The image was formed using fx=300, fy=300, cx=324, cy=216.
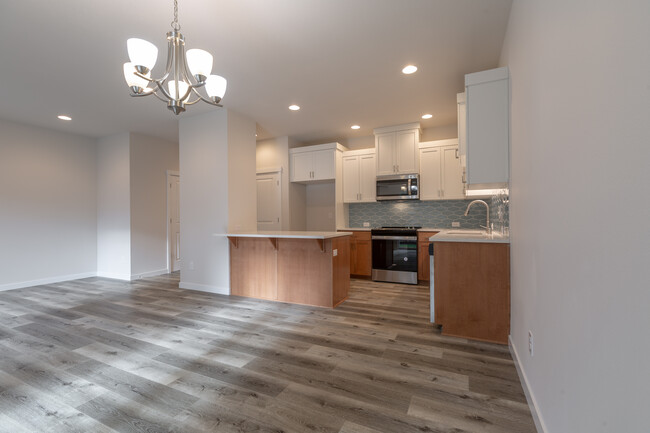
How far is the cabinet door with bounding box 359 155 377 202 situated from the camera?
5570 millimetres

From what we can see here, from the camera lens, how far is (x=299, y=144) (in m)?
6.43

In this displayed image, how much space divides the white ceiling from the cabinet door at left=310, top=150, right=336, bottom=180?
3.77ft

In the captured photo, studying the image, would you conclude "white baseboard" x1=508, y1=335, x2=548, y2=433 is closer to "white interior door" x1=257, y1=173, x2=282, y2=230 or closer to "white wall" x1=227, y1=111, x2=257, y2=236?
"white wall" x1=227, y1=111, x2=257, y2=236

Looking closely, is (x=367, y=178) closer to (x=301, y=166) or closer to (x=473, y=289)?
(x=301, y=166)

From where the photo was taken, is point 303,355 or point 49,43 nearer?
point 303,355

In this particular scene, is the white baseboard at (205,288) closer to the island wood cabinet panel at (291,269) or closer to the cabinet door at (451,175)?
the island wood cabinet panel at (291,269)

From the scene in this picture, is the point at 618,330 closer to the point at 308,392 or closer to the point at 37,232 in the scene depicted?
the point at 308,392

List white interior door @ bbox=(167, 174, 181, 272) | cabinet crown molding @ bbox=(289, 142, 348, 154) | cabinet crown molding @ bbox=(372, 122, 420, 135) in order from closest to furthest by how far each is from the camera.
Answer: cabinet crown molding @ bbox=(372, 122, 420, 135) → cabinet crown molding @ bbox=(289, 142, 348, 154) → white interior door @ bbox=(167, 174, 181, 272)

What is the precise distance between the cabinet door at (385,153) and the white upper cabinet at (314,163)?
80 centimetres

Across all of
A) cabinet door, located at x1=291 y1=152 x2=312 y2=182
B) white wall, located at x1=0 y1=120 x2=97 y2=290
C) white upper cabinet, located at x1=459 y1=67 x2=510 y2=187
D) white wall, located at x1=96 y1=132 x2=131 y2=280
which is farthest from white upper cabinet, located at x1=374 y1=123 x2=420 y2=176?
white wall, located at x1=0 y1=120 x2=97 y2=290

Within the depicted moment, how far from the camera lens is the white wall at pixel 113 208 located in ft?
18.3

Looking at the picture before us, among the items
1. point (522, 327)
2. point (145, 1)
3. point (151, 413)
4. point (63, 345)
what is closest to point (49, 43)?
point (145, 1)

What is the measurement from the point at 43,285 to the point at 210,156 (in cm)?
382

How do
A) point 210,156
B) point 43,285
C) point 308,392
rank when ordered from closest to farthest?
1. point 308,392
2. point 210,156
3. point 43,285
